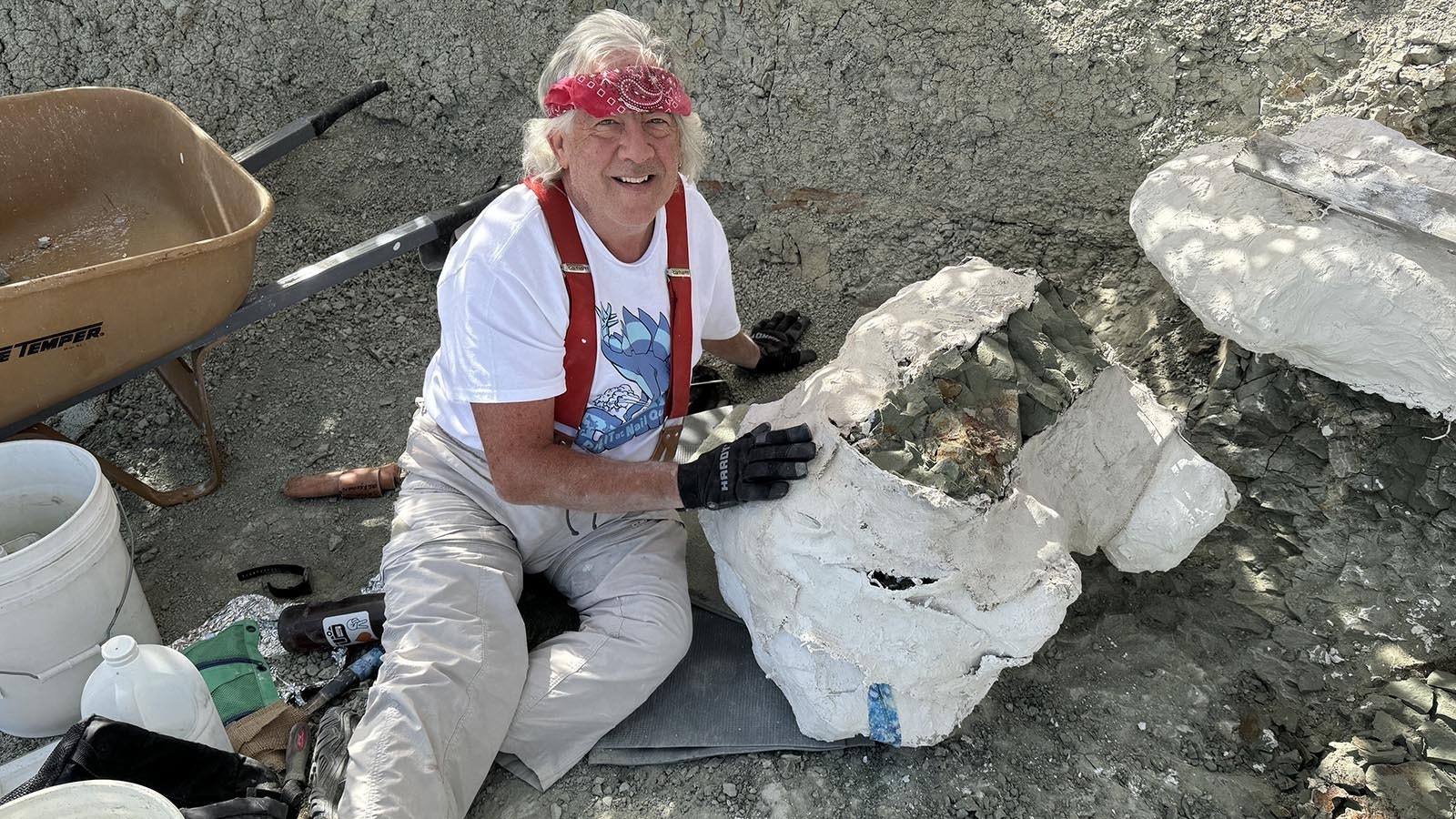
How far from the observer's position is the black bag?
1.83m

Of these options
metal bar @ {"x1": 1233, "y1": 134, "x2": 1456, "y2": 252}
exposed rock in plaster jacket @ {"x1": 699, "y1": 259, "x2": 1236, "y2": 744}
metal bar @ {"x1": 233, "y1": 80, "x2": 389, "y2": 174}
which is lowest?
exposed rock in plaster jacket @ {"x1": 699, "y1": 259, "x2": 1236, "y2": 744}

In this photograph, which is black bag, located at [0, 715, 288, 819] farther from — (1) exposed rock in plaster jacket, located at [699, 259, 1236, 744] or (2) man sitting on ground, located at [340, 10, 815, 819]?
(1) exposed rock in plaster jacket, located at [699, 259, 1236, 744]

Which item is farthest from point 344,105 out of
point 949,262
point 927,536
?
point 927,536

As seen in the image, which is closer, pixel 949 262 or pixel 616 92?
pixel 616 92

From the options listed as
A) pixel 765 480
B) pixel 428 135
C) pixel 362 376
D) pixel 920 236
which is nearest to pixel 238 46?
pixel 428 135

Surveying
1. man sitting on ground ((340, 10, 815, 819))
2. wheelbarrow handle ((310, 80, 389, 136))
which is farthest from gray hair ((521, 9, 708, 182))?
wheelbarrow handle ((310, 80, 389, 136))

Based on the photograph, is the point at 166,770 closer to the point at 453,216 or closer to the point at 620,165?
the point at 620,165

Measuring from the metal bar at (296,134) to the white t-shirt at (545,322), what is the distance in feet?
4.86

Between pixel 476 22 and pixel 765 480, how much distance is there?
2.80 metres

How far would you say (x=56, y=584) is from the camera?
85.7 inches

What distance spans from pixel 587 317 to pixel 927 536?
897 millimetres

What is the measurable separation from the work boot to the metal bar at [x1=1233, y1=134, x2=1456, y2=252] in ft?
8.24

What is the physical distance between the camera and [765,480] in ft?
6.59

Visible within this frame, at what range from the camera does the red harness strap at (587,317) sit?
214 cm
